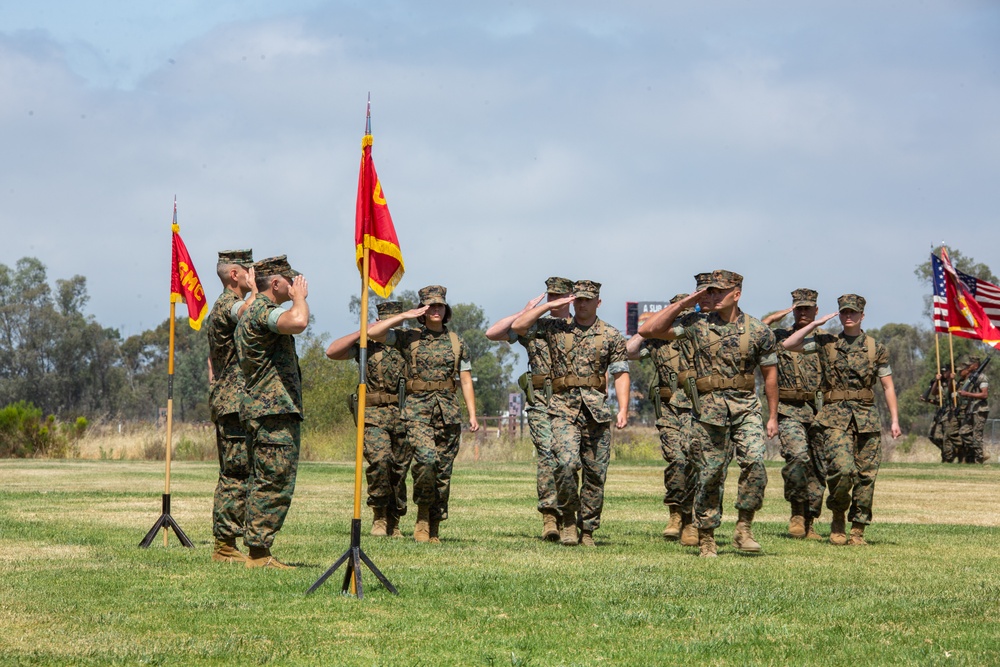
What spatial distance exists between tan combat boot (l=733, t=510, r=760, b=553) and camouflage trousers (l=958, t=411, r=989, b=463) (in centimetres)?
2990

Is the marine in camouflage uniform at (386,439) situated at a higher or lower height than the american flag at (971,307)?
lower

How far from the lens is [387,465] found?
46.4 feet

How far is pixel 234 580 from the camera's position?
9.55m

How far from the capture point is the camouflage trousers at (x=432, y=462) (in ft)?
44.4

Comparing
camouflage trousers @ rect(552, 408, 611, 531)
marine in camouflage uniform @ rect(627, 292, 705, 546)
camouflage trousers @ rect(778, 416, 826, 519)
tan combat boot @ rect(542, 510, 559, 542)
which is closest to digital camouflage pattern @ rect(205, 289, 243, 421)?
camouflage trousers @ rect(552, 408, 611, 531)

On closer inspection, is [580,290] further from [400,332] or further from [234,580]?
[234,580]

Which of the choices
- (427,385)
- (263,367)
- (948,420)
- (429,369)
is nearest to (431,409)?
(427,385)

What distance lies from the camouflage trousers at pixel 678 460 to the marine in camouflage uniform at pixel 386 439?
2.72m

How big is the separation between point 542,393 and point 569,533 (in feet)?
4.49

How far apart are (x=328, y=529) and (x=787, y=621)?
7.26m

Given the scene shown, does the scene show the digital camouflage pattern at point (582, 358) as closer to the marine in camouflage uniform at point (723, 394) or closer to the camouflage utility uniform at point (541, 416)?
the camouflage utility uniform at point (541, 416)

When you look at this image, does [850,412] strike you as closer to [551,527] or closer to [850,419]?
[850,419]

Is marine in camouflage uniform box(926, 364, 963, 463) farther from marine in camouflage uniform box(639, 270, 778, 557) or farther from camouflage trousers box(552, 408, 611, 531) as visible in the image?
marine in camouflage uniform box(639, 270, 778, 557)

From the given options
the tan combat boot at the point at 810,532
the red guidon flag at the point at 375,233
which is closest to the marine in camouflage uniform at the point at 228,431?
the red guidon flag at the point at 375,233
